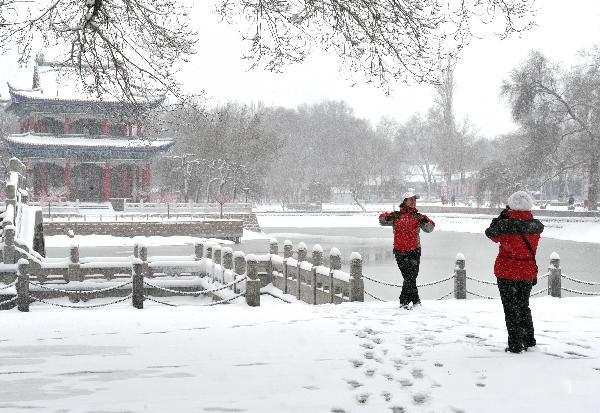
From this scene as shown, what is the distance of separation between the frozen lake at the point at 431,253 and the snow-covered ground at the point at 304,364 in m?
8.32

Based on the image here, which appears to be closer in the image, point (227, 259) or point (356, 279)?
point (356, 279)

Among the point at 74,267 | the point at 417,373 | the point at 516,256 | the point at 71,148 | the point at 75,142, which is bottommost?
the point at 74,267

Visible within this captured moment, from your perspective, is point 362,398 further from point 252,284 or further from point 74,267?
point 74,267

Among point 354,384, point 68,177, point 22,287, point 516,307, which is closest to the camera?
point 354,384

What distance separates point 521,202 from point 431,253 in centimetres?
2381

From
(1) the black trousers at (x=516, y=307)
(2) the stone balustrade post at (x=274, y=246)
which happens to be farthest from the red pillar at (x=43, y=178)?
(1) the black trousers at (x=516, y=307)

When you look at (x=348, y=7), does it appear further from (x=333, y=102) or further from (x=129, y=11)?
(x=333, y=102)

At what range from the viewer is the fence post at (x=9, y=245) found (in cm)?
1461

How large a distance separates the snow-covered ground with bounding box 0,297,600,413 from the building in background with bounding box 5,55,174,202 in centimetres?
3403

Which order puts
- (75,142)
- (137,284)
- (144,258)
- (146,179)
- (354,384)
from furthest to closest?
(146,179)
(75,142)
(144,258)
(137,284)
(354,384)

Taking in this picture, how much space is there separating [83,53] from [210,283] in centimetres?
670

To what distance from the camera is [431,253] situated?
96.9 feet

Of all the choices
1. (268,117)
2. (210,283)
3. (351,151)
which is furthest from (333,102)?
(210,283)

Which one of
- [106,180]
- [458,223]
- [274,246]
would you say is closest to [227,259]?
[274,246]
